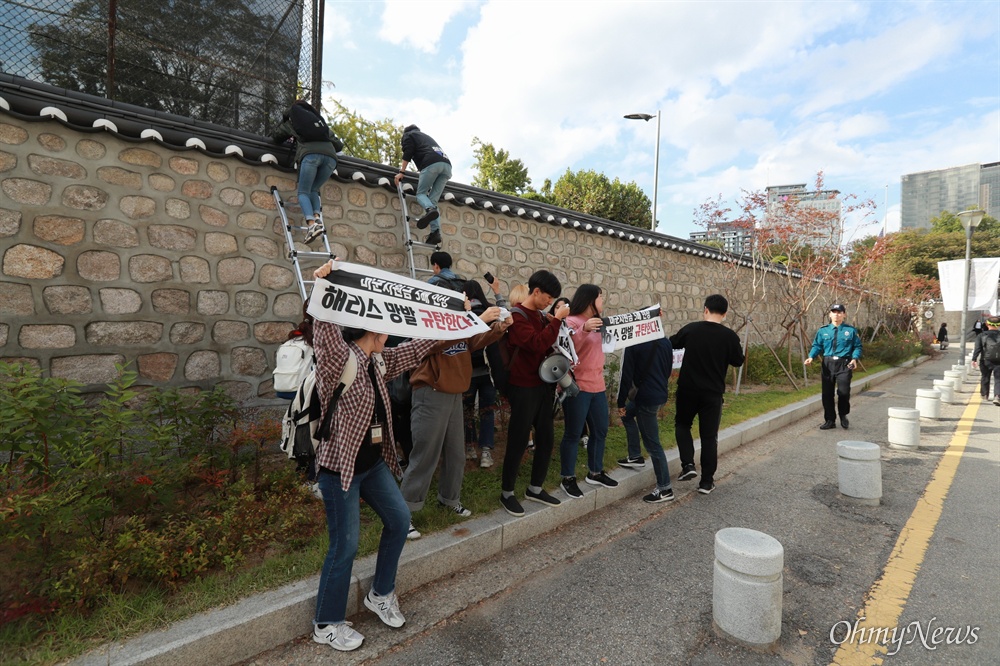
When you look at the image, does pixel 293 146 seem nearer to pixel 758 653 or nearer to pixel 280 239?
pixel 280 239

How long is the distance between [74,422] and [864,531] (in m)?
6.08

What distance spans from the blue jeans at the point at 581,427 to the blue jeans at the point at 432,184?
316 centimetres

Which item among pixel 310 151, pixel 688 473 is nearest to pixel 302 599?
pixel 688 473

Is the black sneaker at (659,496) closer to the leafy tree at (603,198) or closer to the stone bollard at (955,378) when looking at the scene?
the stone bollard at (955,378)

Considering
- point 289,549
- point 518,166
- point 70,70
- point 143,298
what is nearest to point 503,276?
point 143,298

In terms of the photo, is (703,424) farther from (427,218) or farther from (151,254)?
(151,254)

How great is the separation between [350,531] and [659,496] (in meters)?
3.22

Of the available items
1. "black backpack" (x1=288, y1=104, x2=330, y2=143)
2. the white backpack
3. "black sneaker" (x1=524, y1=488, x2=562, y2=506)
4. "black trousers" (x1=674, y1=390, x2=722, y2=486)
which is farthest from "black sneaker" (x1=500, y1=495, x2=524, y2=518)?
"black backpack" (x1=288, y1=104, x2=330, y2=143)

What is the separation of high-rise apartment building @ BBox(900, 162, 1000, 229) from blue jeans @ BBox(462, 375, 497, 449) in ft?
444

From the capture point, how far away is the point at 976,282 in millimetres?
14547

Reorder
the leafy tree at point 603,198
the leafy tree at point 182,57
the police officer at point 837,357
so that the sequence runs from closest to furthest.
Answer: the leafy tree at point 182,57, the police officer at point 837,357, the leafy tree at point 603,198

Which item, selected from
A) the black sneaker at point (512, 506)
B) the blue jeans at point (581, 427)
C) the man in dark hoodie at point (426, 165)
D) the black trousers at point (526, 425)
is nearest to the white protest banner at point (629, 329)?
the blue jeans at point (581, 427)

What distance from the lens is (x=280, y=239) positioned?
17.0ft

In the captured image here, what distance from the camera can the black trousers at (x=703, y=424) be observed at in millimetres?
4480
